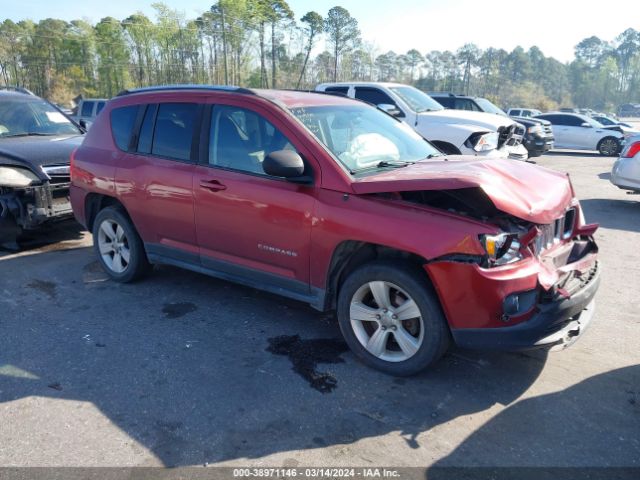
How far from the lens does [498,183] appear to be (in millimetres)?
3350

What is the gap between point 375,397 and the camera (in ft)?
10.8

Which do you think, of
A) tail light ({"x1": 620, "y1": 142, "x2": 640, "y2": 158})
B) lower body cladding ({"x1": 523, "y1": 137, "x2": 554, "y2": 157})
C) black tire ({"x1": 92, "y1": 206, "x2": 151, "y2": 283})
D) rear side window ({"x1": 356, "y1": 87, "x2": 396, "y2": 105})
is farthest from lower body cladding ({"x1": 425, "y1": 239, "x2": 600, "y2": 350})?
lower body cladding ({"x1": 523, "y1": 137, "x2": 554, "y2": 157})

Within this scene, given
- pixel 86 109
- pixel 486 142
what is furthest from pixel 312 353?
pixel 86 109

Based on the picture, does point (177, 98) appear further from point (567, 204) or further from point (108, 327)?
point (567, 204)

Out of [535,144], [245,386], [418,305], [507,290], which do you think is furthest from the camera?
[535,144]

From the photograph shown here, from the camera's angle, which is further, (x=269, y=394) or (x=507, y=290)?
(x=269, y=394)

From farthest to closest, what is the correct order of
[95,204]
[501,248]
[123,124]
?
1. [95,204]
2. [123,124]
3. [501,248]

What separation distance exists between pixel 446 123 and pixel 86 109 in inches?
549

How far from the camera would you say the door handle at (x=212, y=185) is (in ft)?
13.7

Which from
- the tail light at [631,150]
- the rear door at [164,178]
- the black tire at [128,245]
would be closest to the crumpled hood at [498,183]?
the rear door at [164,178]

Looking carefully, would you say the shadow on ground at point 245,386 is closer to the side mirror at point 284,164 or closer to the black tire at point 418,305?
the black tire at point 418,305

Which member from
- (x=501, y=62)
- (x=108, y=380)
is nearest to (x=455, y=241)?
(x=108, y=380)

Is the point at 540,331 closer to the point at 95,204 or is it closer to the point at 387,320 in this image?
the point at 387,320

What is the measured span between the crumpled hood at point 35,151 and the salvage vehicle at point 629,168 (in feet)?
29.8
